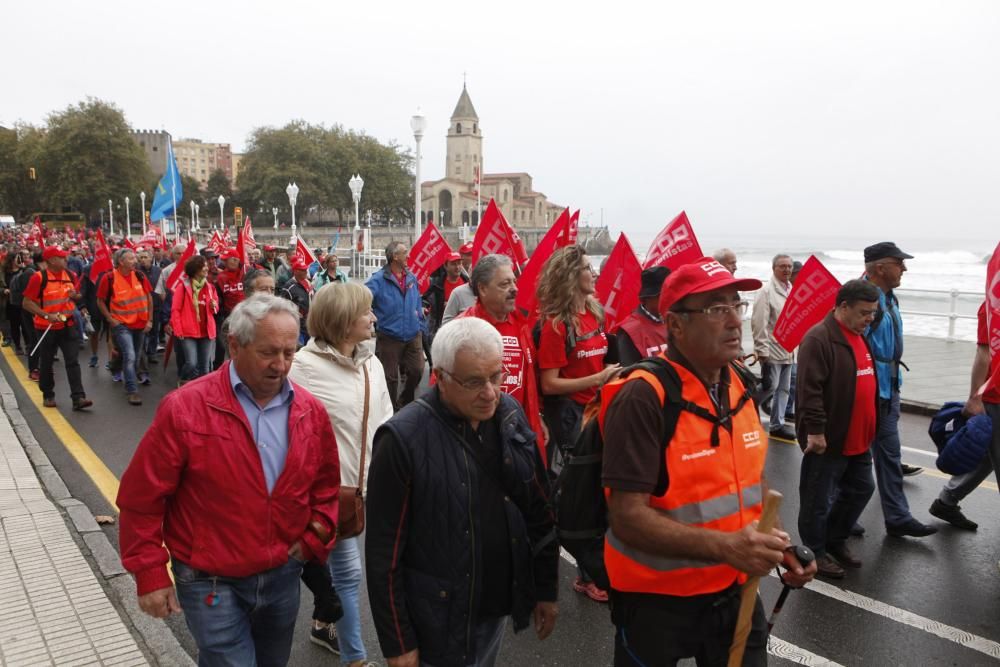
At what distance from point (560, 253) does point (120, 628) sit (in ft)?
10.2

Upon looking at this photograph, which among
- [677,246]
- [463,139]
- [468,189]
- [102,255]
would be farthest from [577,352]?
[463,139]

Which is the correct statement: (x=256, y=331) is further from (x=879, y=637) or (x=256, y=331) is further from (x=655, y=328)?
(x=879, y=637)

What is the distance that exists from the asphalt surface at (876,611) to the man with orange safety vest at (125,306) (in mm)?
3600

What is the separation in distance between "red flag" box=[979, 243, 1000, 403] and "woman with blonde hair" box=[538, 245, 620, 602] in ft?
7.61

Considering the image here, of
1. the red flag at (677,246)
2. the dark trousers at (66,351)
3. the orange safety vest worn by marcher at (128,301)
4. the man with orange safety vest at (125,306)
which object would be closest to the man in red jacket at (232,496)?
the red flag at (677,246)

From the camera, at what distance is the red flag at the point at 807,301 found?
620cm

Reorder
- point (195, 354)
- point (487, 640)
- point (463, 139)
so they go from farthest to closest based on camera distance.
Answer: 1. point (463, 139)
2. point (195, 354)
3. point (487, 640)

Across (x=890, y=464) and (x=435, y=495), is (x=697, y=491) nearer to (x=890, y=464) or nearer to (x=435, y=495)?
(x=435, y=495)

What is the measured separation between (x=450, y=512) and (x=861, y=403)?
3.09 m

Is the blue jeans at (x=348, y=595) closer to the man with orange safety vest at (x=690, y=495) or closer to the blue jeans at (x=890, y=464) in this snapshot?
the man with orange safety vest at (x=690, y=495)

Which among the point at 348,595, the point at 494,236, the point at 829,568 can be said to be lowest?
the point at 829,568

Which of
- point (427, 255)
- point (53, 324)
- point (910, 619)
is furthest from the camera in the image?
point (427, 255)

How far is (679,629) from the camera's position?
2.23m

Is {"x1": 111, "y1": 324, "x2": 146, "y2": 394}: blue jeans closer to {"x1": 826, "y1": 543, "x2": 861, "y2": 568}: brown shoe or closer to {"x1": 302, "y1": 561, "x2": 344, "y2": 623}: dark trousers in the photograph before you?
{"x1": 302, "y1": 561, "x2": 344, "y2": 623}: dark trousers
